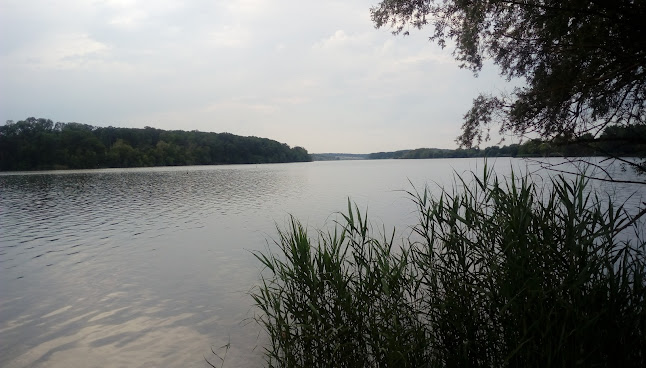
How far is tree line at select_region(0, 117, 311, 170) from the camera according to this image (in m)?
98.4

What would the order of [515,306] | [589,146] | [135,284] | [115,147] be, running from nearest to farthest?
1. [515,306]
2. [589,146]
3. [135,284]
4. [115,147]

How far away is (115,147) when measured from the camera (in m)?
112

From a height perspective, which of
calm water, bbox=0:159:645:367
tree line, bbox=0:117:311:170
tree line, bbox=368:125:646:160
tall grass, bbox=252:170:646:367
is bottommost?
calm water, bbox=0:159:645:367

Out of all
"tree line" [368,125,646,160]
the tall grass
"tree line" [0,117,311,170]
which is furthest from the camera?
"tree line" [0,117,311,170]

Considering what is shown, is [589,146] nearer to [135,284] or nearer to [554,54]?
[554,54]

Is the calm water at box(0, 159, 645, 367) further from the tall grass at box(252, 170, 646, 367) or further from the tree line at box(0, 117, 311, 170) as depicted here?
the tree line at box(0, 117, 311, 170)

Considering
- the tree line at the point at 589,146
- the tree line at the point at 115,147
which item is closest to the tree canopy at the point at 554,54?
the tree line at the point at 589,146

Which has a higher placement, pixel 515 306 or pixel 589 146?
pixel 589 146

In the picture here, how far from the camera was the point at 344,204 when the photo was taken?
Answer: 24719 millimetres

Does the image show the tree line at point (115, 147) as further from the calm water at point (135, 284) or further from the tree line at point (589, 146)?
the tree line at point (589, 146)

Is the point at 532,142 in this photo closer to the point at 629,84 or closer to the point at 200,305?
the point at 629,84

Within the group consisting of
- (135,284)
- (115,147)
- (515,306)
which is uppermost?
(115,147)

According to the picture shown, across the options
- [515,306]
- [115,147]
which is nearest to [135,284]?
[515,306]

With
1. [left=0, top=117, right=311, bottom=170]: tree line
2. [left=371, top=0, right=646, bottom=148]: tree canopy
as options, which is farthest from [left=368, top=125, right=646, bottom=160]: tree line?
[left=0, top=117, right=311, bottom=170]: tree line
